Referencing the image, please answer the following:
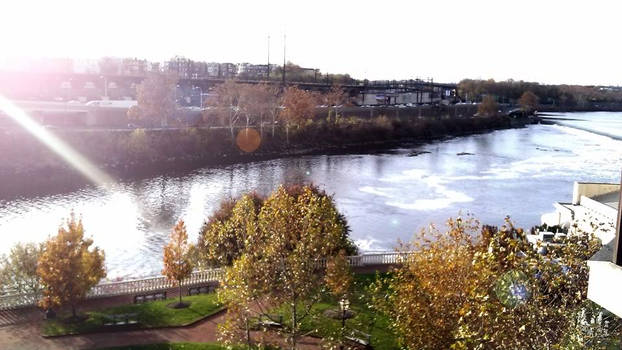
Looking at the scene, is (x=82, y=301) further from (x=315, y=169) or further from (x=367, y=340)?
(x=315, y=169)

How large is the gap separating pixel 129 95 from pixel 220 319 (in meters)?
89.5

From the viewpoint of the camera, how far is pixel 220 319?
16016 millimetres

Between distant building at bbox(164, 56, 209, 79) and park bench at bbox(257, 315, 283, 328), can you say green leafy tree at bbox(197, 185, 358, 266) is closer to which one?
park bench at bbox(257, 315, 283, 328)

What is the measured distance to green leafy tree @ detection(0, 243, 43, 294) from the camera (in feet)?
56.2

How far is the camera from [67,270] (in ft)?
52.6

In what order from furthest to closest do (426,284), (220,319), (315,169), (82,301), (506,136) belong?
(506,136), (315,169), (82,301), (220,319), (426,284)

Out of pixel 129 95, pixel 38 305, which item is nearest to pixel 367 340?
pixel 38 305

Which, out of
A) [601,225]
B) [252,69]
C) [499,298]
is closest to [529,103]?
[252,69]

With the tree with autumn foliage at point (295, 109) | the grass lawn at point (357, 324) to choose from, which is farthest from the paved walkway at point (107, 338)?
the tree with autumn foliage at point (295, 109)

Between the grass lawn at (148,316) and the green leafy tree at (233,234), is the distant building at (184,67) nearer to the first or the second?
the green leafy tree at (233,234)

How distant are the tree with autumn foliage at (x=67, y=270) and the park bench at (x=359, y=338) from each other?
7.03 meters

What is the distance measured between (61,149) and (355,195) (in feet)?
86.3

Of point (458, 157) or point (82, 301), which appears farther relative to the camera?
point (458, 157)

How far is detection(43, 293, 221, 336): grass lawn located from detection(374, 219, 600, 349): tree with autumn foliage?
6.47m
